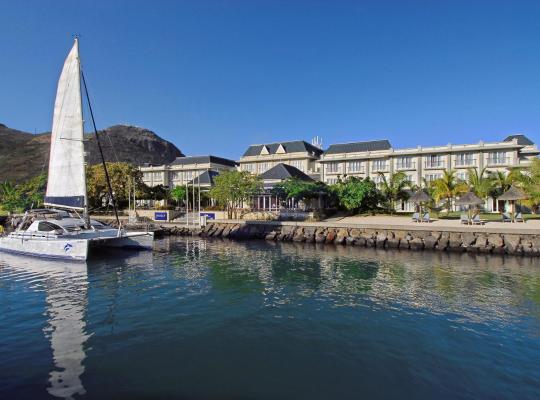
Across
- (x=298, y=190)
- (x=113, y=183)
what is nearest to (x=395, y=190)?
(x=298, y=190)

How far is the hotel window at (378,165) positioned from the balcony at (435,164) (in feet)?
25.2

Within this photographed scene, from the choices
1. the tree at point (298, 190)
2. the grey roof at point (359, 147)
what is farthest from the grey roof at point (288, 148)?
the tree at point (298, 190)

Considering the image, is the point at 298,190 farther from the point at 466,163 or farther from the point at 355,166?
the point at 466,163

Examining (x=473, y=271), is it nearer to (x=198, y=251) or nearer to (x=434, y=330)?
(x=434, y=330)

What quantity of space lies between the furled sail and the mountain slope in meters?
69.4

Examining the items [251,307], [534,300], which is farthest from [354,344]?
A: [534,300]

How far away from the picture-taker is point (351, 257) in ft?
83.4

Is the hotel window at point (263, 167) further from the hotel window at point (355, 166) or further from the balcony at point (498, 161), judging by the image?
the balcony at point (498, 161)

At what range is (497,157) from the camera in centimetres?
6000

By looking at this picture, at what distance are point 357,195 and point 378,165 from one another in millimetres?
22814

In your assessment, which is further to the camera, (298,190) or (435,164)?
(435,164)

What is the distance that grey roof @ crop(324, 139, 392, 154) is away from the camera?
69438 mm

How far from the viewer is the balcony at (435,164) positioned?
208 feet

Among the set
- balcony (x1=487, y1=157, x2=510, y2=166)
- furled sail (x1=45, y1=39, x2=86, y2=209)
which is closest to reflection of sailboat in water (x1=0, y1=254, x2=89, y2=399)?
furled sail (x1=45, y1=39, x2=86, y2=209)
